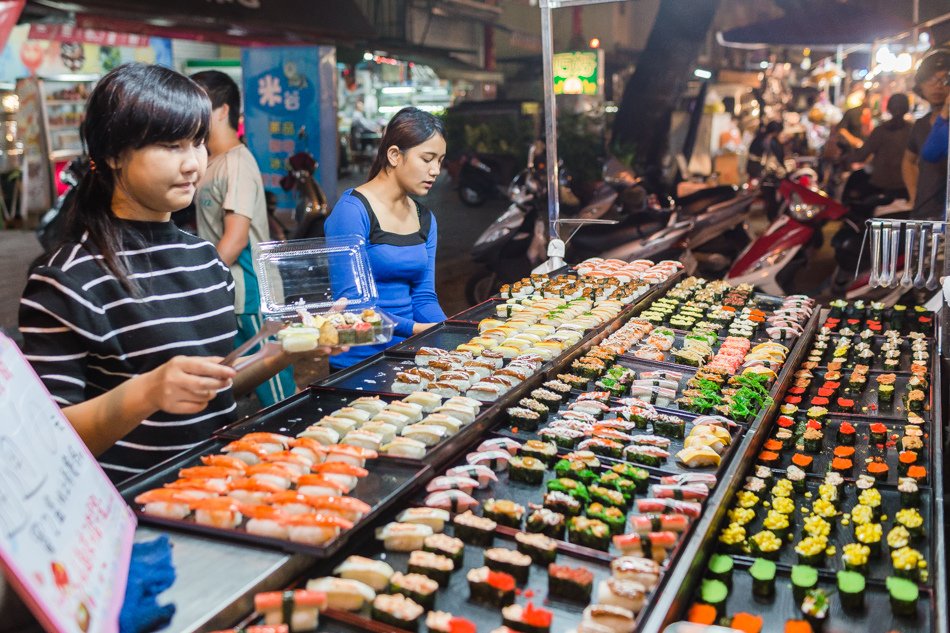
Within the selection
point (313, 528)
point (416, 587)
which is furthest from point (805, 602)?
point (313, 528)

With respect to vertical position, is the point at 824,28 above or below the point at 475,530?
above

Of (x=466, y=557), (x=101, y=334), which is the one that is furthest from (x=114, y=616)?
(x=101, y=334)

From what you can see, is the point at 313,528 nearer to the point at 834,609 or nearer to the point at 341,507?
the point at 341,507

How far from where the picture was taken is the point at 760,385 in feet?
10.2

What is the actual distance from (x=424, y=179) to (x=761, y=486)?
2.15 m

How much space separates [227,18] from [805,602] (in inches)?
322

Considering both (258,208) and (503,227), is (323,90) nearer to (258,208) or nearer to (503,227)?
(503,227)

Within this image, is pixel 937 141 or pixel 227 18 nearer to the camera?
pixel 937 141

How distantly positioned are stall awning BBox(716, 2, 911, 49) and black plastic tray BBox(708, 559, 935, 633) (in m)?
10.6

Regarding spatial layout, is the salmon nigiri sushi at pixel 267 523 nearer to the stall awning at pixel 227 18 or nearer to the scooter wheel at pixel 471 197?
the stall awning at pixel 227 18

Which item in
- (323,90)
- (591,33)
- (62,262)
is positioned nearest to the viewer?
(62,262)

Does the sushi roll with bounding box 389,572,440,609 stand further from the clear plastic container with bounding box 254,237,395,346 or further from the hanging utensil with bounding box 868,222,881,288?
the hanging utensil with bounding box 868,222,881,288

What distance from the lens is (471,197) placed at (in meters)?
15.3

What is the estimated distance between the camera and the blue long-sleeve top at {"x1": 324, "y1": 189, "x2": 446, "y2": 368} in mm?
3863
